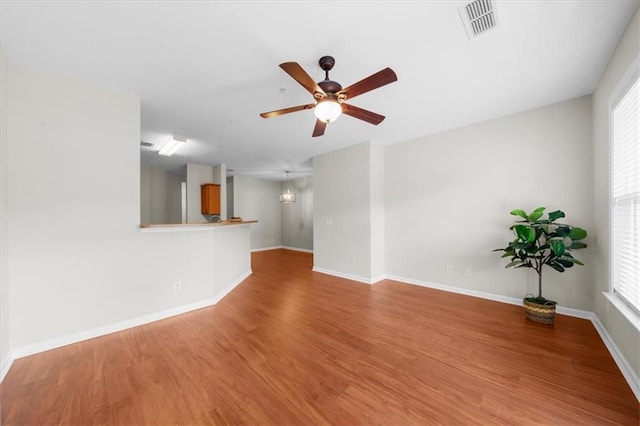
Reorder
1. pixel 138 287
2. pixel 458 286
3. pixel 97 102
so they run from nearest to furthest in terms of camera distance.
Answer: pixel 97 102
pixel 138 287
pixel 458 286

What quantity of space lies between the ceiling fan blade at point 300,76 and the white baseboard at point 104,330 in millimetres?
2993

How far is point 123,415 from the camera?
1487 millimetres

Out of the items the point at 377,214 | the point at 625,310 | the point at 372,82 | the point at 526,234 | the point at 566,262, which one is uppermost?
the point at 372,82

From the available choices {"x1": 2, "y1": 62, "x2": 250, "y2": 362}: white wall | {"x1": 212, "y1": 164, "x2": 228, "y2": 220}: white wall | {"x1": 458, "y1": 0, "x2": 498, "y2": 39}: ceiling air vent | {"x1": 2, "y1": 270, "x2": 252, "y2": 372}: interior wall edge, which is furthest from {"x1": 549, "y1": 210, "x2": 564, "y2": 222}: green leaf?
{"x1": 212, "y1": 164, "x2": 228, "y2": 220}: white wall

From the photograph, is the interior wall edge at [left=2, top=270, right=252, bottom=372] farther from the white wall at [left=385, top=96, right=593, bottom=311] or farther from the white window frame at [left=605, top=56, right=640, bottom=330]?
the white window frame at [left=605, top=56, right=640, bottom=330]

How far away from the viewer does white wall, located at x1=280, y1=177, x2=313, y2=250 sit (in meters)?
8.23

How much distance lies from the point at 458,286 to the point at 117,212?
4794 mm

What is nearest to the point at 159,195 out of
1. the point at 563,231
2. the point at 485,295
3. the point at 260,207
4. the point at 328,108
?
the point at 260,207

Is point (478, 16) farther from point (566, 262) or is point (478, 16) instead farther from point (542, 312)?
point (542, 312)

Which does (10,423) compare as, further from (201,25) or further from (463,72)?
(463,72)

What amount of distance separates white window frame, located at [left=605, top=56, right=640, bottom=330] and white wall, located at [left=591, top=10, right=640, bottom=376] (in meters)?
0.05

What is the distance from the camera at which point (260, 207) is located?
8508 millimetres

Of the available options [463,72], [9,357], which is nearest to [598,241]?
[463,72]

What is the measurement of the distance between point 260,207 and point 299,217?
1474mm
